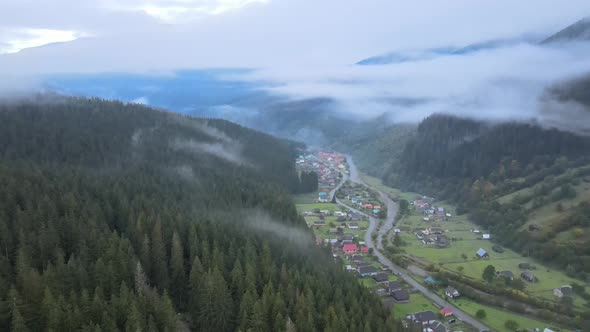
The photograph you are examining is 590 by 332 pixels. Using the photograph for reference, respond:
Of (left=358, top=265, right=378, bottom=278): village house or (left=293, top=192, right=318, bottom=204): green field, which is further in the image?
Result: (left=293, top=192, right=318, bottom=204): green field

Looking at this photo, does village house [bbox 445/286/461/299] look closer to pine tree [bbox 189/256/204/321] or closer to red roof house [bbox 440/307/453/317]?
red roof house [bbox 440/307/453/317]

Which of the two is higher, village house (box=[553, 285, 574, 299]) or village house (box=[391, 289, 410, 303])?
village house (box=[391, 289, 410, 303])

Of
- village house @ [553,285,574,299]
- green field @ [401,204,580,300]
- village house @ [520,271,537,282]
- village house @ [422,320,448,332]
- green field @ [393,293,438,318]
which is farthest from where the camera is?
village house @ [520,271,537,282]

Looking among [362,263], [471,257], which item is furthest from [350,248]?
[471,257]

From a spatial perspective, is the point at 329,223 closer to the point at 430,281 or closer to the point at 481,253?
the point at 430,281

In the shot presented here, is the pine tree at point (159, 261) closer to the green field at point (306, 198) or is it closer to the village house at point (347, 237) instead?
the village house at point (347, 237)

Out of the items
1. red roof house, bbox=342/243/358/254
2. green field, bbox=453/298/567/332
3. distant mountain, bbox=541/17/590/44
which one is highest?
distant mountain, bbox=541/17/590/44

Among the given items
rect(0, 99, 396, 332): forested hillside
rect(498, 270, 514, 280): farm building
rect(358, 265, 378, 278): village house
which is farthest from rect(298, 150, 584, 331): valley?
rect(0, 99, 396, 332): forested hillside
